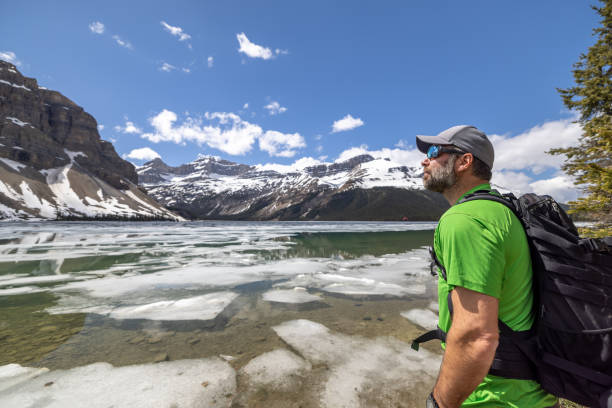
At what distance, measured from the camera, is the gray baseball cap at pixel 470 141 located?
2.14 meters

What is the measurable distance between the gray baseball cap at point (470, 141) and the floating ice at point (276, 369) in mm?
3844

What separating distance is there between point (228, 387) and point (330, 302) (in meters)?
4.43

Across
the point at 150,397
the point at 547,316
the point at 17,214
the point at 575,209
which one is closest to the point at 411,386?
the point at 547,316

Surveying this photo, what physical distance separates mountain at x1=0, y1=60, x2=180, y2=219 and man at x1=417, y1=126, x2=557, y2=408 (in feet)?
543

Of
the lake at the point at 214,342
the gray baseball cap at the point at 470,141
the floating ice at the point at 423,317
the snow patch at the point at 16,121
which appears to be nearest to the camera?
the gray baseball cap at the point at 470,141

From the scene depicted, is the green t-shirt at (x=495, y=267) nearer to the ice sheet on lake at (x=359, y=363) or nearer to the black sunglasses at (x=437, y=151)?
the black sunglasses at (x=437, y=151)

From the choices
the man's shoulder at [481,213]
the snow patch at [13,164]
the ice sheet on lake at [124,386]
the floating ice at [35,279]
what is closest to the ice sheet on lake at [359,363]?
the ice sheet on lake at [124,386]

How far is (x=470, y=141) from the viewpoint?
84.9 inches

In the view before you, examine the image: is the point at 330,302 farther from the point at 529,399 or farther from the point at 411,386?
the point at 529,399

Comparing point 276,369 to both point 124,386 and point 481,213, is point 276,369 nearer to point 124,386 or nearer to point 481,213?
point 124,386

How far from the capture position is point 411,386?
3941 mm

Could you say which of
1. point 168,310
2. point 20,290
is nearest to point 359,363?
point 168,310

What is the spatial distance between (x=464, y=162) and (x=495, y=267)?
3.10ft

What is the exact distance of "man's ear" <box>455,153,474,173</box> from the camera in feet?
7.02
